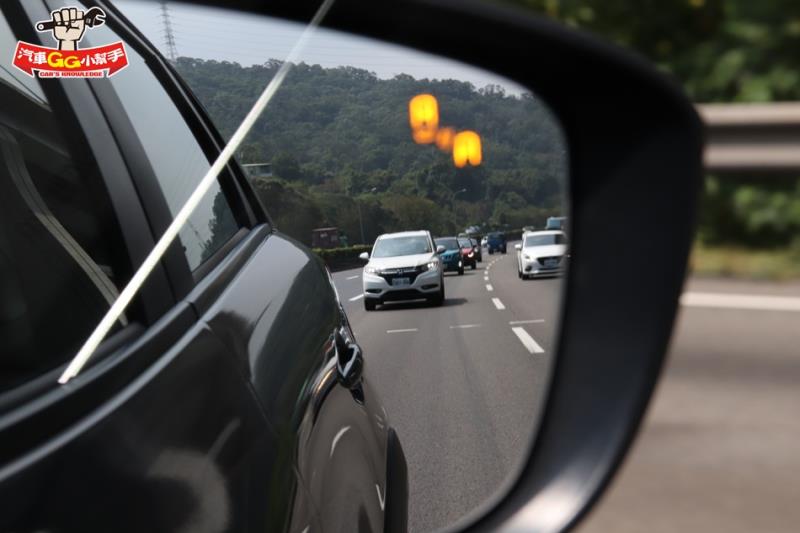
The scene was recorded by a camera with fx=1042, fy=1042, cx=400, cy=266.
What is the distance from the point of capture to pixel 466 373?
4.33 ft

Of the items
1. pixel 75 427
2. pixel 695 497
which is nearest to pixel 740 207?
pixel 695 497

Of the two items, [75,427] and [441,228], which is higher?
[441,228]

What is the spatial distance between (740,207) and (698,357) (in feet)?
11.5

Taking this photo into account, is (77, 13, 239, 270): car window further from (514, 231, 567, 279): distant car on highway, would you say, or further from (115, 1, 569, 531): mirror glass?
(514, 231, 567, 279): distant car on highway

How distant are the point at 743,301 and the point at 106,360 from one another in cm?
676

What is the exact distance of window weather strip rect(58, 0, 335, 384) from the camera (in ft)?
3.83

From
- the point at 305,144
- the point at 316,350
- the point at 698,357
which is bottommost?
the point at 698,357

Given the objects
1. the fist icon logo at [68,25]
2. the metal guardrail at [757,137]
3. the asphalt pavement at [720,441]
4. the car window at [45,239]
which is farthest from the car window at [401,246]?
the metal guardrail at [757,137]

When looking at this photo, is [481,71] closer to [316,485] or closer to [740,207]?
[316,485]

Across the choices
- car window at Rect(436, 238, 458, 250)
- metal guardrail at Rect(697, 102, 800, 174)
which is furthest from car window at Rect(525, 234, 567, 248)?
metal guardrail at Rect(697, 102, 800, 174)

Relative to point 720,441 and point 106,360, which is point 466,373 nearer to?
point 106,360

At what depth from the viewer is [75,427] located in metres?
0.99

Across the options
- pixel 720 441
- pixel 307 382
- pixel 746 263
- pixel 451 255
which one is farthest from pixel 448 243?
pixel 746 263

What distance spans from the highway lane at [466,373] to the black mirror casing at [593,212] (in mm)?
37
